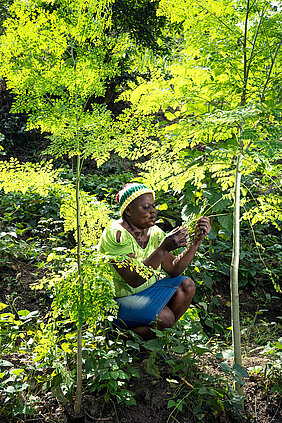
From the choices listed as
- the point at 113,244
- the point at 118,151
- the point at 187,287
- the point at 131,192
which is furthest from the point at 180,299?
the point at 118,151

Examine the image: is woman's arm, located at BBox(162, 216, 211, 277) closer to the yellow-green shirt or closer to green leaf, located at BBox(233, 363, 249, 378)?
the yellow-green shirt

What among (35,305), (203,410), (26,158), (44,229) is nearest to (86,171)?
(26,158)

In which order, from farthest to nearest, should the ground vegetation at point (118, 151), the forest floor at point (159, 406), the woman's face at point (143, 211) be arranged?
the woman's face at point (143, 211)
the forest floor at point (159, 406)
the ground vegetation at point (118, 151)

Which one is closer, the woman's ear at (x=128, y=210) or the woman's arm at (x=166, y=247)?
the woman's arm at (x=166, y=247)

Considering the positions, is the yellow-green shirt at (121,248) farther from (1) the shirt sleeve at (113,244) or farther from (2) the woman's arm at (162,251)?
(2) the woman's arm at (162,251)

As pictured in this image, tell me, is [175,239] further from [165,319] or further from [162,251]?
[165,319]

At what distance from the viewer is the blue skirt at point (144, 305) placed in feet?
8.18

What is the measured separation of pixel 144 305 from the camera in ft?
8.25

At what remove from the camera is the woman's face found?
104 inches

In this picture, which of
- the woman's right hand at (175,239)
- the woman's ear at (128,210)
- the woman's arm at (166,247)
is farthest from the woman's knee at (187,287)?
the woman's ear at (128,210)

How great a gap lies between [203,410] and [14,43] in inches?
84.8

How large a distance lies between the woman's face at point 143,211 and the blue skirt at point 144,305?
45cm

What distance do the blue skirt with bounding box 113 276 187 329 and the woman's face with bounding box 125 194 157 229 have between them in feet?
1.49

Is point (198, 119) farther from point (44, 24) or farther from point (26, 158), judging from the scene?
point (26, 158)
